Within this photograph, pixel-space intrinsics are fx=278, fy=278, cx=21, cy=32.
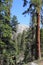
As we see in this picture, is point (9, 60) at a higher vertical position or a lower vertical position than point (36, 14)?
lower

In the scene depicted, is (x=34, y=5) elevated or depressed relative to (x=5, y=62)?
elevated

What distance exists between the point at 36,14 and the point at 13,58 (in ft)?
35.8

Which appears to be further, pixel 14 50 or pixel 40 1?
pixel 14 50

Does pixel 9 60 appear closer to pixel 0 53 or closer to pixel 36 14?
pixel 0 53

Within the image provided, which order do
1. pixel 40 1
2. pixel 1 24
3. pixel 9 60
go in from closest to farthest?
pixel 40 1 → pixel 1 24 → pixel 9 60

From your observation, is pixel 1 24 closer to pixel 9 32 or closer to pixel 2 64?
pixel 9 32

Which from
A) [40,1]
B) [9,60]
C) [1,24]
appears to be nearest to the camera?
[40,1]

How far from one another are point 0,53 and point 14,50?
244cm

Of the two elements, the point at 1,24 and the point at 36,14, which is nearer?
the point at 36,14

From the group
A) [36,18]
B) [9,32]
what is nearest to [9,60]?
[9,32]

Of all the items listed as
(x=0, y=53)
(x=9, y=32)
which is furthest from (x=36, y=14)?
(x=0, y=53)

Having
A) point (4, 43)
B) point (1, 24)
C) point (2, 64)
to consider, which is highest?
point (1, 24)

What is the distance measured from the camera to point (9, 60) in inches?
1286

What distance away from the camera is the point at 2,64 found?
32.8 m
